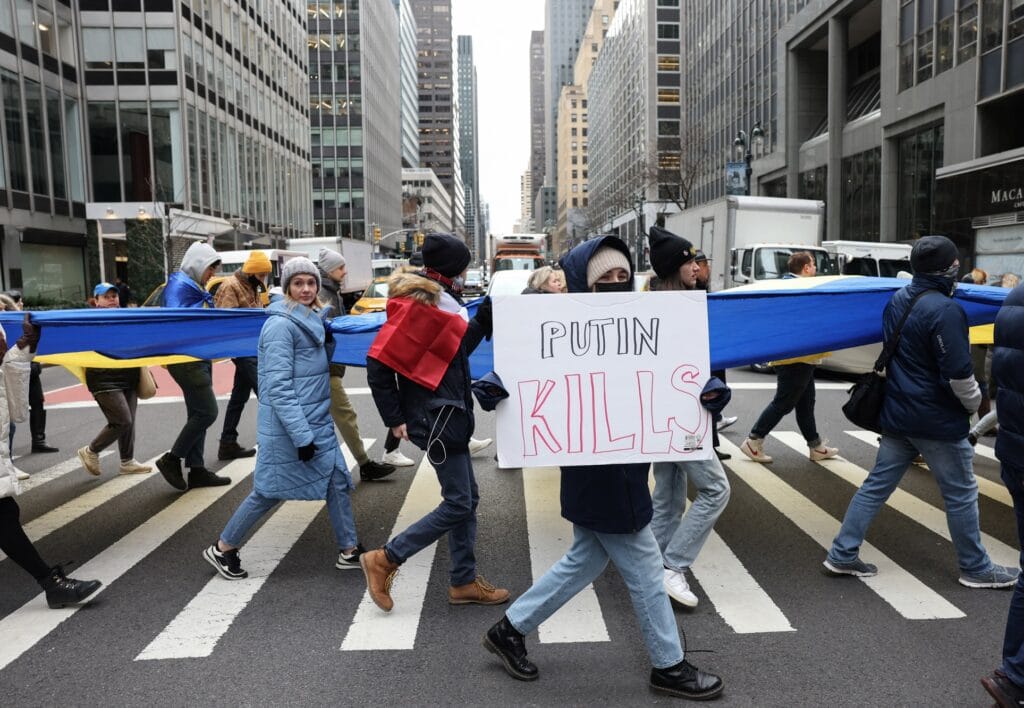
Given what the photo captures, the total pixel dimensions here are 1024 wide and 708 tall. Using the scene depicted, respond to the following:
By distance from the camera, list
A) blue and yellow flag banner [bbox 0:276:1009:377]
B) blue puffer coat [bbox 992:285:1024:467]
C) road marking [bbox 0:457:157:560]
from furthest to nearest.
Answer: road marking [bbox 0:457:157:560] < blue and yellow flag banner [bbox 0:276:1009:377] < blue puffer coat [bbox 992:285:1024:467]

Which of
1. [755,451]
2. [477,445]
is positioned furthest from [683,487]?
[477,445]

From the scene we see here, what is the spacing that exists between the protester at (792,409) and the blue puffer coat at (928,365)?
2666 millimetres

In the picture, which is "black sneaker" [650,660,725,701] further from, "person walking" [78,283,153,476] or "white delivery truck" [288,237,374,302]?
"white delivery truck" [288,237,374,302]

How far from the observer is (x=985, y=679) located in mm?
3266

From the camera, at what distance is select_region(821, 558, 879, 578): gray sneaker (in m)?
4.89

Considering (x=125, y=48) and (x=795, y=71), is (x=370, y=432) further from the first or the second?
(x=795, y=71)

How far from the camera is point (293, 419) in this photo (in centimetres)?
464

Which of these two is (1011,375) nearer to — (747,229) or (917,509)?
(917,509)

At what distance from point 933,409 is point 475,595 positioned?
9.12 ft

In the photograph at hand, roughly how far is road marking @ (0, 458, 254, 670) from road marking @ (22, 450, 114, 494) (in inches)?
65.2

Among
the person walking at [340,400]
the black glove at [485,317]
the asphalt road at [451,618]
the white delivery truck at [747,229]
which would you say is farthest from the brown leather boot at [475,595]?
the white delivery truck at [747,229]

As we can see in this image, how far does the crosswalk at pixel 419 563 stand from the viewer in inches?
166

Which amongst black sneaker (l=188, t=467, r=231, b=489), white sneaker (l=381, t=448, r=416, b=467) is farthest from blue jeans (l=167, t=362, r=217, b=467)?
white sneaker (l=381, t=448, r=416, b=467)

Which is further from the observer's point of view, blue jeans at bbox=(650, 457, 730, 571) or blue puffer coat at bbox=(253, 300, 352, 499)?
blue puffer coat at bbox=(253, 300, 352, 499)
